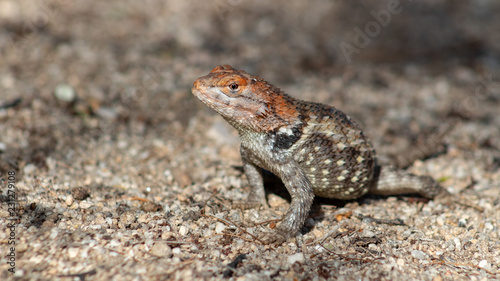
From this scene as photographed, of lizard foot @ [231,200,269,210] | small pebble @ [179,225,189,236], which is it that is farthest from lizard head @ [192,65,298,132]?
small pebble @ [179,225,189,236]

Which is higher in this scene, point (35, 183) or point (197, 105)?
point (197, 105)

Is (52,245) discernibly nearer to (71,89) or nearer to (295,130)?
(295,130)

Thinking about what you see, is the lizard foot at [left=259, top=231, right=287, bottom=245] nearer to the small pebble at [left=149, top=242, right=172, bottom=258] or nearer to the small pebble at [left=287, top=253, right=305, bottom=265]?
the small pebble at [left=287, top=253, right=305, bottom=265]

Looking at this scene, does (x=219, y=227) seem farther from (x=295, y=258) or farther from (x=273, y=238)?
(x=295, y=258)

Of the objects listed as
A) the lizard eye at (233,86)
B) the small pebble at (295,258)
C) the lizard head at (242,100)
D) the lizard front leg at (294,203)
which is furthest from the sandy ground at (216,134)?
the lizard eye at (233,86)

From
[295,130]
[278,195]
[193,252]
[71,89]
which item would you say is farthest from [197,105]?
[193,252]

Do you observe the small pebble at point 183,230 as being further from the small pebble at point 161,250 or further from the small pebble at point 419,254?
the small pebble at point 419,254

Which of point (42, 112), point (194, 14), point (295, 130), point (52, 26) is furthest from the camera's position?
point (194, 14)
